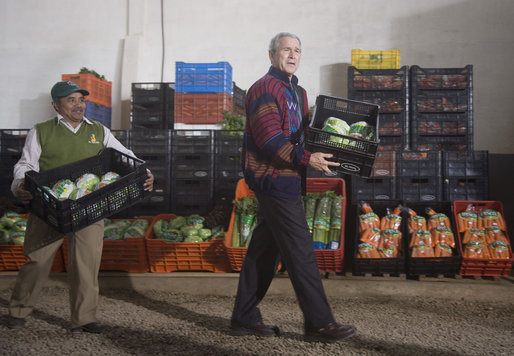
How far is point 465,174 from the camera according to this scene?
17.0 ft

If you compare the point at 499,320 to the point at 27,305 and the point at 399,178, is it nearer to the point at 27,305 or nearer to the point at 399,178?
the point at 399,178

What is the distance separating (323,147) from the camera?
2.84 m

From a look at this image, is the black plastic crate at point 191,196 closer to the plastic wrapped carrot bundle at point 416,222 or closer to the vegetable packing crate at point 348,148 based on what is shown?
the plastic wrapped carrot bundle at point 416,222

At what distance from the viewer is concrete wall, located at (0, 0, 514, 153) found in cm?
736

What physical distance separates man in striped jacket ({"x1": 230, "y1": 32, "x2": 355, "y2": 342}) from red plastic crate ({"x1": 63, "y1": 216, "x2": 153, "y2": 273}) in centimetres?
201

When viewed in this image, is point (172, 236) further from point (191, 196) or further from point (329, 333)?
point (329, 333)

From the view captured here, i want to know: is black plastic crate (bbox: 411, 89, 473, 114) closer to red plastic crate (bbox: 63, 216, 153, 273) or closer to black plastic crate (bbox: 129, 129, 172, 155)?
black plastic crate (bbox: 129, 129, 172, 155)

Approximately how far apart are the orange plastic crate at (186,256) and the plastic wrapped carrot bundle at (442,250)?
5.99 feet

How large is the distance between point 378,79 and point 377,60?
0.58 metres

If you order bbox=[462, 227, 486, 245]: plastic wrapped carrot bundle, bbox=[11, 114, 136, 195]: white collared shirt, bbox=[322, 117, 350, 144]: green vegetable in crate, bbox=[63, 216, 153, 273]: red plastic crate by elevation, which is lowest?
bbox=[63, 216, 153, 273]: red plastic crate

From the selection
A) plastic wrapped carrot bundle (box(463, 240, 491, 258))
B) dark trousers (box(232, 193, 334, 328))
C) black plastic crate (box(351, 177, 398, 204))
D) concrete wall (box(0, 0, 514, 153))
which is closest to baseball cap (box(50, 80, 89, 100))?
dark trousers (box(232, 193, 334, 328))

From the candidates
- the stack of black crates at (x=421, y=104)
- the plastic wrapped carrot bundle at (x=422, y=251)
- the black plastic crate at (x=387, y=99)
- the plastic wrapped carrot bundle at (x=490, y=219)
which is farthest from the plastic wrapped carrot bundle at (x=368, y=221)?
the black plastic crate at (x=387, y=99)

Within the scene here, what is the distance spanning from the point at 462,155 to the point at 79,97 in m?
3.77

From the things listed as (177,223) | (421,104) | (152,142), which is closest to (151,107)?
(152,142)
